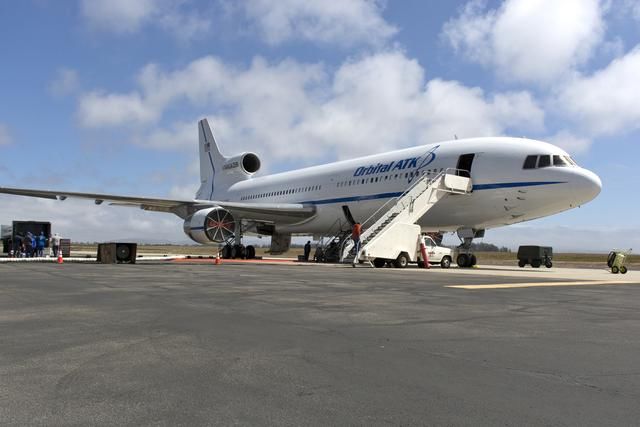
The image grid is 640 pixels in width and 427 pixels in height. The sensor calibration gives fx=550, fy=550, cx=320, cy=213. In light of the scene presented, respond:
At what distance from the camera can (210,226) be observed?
85.7ft

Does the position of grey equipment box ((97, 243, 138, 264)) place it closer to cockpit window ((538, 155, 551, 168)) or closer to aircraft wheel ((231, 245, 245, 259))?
aircraft wheel ((231, 245, 245, 259))

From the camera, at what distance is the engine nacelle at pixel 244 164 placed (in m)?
38.2

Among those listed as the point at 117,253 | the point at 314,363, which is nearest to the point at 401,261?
the point at 117,253

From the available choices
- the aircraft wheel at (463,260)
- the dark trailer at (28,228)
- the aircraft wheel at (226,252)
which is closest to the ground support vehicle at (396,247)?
the aircraft wheel at (463,260)

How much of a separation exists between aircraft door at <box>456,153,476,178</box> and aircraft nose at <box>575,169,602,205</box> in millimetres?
3868

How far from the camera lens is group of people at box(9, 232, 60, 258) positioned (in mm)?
32500

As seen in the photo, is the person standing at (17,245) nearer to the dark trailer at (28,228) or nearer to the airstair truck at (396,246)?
the dark trailer at (28,228)

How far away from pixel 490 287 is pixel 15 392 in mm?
10174

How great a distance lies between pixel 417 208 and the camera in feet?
67.2

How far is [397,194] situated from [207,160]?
22.2 metres

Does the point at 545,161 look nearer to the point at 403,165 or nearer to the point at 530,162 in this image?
the point at 530,162

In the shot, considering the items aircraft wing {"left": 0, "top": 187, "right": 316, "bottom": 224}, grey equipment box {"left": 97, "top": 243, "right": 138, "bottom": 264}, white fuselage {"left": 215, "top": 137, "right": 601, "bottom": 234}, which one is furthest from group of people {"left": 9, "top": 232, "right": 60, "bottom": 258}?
white fuselage {"left": 215, "top": 137, "right": 601, "bottom": 234}

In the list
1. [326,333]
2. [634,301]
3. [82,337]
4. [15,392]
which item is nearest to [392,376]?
[326,333]

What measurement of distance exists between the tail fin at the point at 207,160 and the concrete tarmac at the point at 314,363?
32.5 metres
